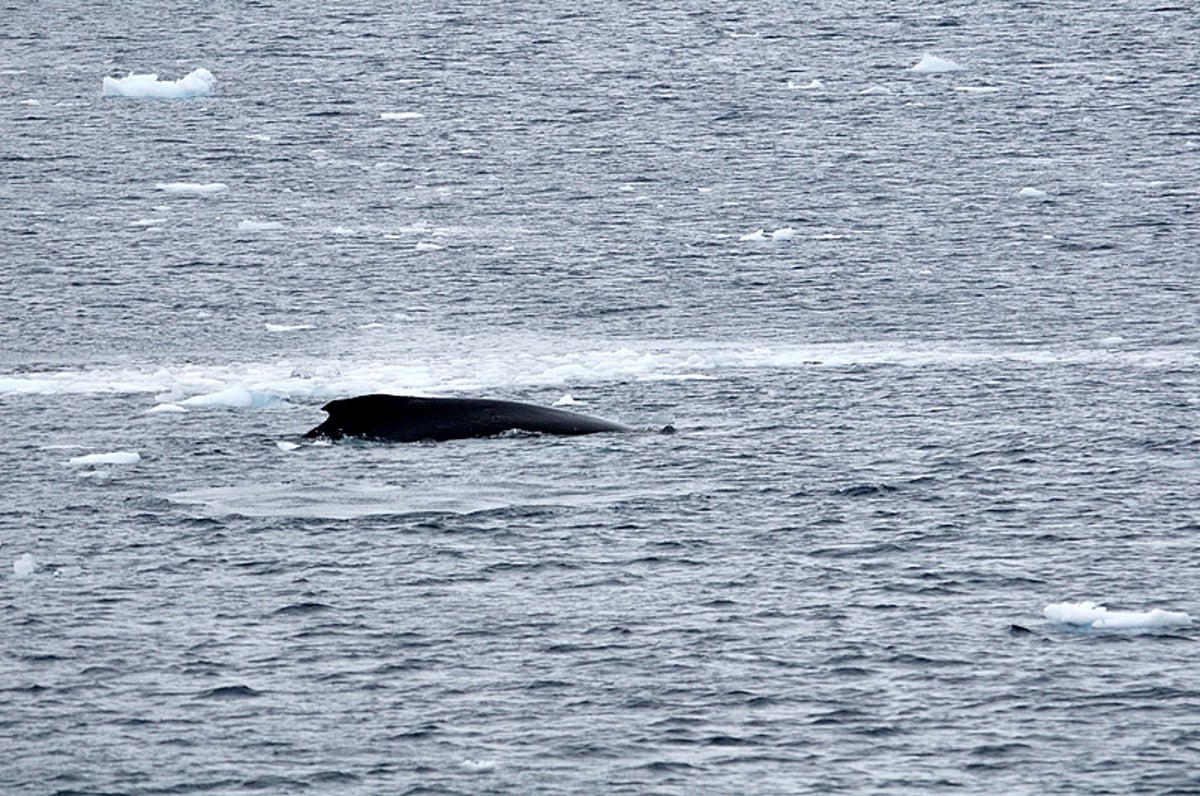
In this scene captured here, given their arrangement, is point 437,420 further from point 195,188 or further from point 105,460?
point 195,188

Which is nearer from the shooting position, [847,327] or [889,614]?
[889,614]

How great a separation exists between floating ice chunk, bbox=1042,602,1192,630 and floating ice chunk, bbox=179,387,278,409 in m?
14.5

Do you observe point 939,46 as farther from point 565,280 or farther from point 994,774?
point 994,774

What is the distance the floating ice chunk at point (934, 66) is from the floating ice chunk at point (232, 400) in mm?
42470

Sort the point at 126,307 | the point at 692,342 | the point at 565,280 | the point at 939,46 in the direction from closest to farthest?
1. the point at 692,342
2. the point at 126,307
3. the point at 565,280
4. the point at 939,46

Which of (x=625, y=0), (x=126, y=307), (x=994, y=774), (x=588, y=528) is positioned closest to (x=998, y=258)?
(x=126, y=307)

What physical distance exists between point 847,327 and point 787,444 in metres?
9.89

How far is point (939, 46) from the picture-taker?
254 feet

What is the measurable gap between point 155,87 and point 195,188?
14119 mm

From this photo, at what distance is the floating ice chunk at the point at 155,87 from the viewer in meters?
69.0

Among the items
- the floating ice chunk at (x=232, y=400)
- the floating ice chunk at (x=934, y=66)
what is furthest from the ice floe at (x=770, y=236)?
the floating ice chunk at (x=934, y=66)

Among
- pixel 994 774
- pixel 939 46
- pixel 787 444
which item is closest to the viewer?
pixel 994 774

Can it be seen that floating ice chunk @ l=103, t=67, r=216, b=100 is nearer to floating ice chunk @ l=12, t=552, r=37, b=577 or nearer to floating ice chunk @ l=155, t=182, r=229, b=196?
floating ice chunk @ l=155, t=182, r=229, b=196

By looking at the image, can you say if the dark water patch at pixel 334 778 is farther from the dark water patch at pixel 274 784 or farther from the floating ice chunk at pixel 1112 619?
the floating ice chunk at pixel 1112 619
